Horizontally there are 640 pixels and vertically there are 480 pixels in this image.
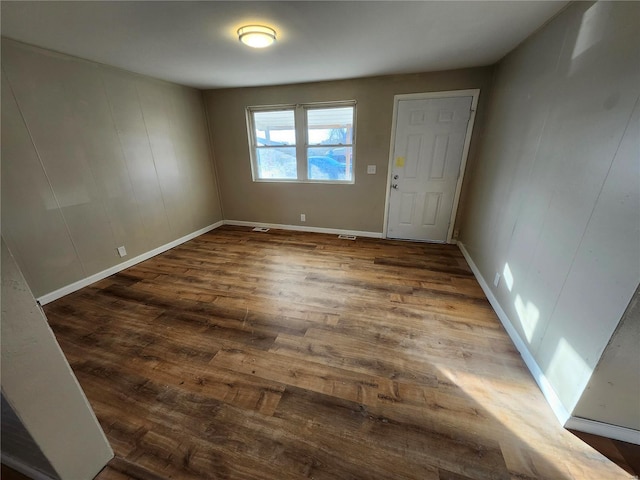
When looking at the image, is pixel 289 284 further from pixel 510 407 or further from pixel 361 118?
pixel 361 118

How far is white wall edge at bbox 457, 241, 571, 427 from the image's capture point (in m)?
1.34

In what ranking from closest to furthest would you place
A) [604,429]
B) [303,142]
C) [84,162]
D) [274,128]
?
[604,429]
[84,162]
[303,142]
[274,128]

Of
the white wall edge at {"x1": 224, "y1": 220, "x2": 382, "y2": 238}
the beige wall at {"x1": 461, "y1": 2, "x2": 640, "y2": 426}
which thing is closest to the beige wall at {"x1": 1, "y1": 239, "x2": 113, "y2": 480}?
the beige wall at {"x1": 461, "y1": 2, "x2": 640, "y2": 426}

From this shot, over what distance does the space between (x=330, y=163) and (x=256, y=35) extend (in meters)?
2.11

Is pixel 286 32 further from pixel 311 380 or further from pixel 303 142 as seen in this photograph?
pixel 311 380

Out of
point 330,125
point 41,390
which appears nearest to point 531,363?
point 41,390

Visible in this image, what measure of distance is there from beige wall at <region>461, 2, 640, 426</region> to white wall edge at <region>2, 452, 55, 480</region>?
2568mm

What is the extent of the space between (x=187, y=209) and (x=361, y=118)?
3115 millimetres

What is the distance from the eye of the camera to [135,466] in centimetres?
116

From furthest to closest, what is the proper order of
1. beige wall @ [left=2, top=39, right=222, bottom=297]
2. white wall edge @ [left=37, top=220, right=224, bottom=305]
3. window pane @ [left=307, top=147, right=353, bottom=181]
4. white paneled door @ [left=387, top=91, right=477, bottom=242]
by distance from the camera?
window pane @ [left=307, top=147, right=353, bottom=181]
white paneled door @ [left=387, top=91, right=477, bottom=242]
white wall edge @ [left=37, top=220, right=224, bottom=305]
beige wall @ [left=2, top=39, right=222, bottom=297]

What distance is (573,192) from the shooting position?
140cm

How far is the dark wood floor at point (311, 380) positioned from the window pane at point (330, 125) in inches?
86.4

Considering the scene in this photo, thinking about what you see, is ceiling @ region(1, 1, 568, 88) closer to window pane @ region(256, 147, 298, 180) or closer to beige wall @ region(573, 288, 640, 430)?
window pane @ region(256, 147, 298, 180)

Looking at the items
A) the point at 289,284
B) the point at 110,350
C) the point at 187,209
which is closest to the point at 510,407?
the point at 289,284
